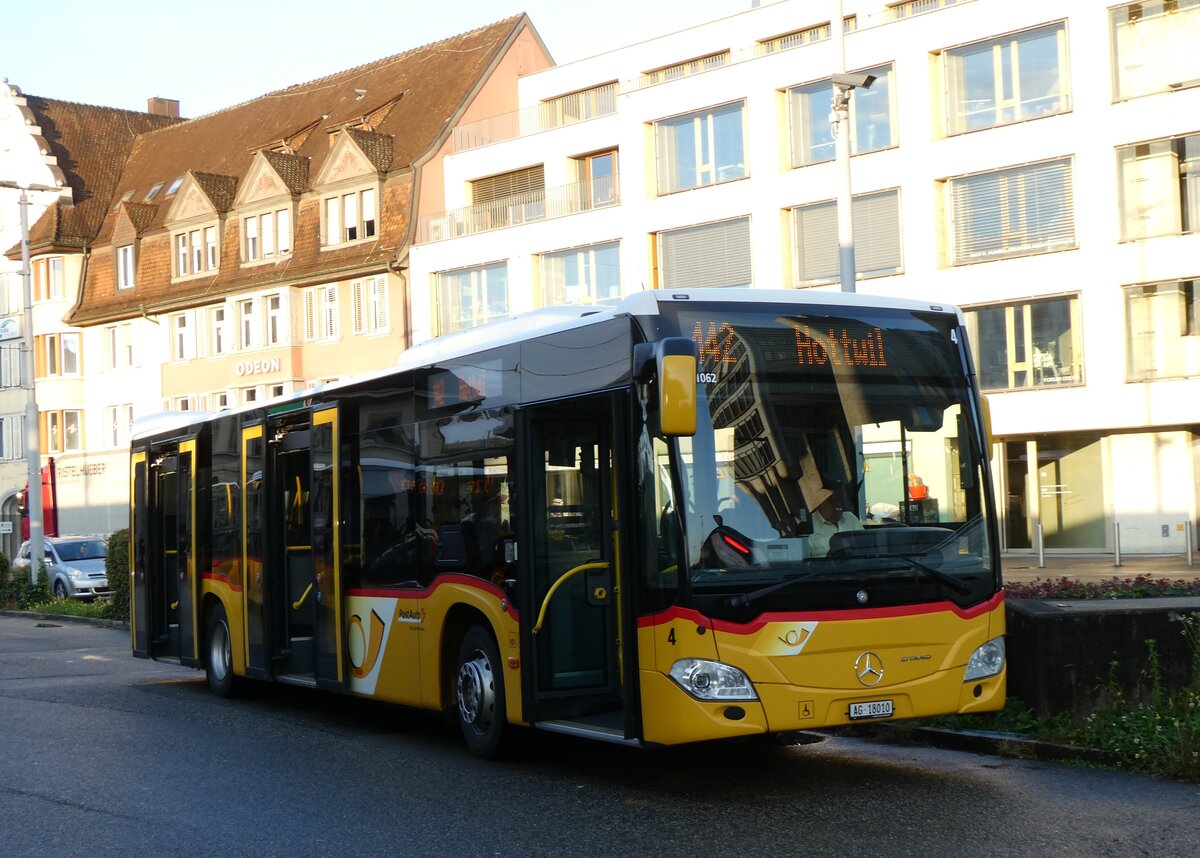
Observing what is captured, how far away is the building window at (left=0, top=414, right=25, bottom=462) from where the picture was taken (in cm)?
6625

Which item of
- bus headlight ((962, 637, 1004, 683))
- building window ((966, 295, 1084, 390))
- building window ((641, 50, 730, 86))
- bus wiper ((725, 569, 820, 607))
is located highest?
building window ((641, 50, 730, 86))

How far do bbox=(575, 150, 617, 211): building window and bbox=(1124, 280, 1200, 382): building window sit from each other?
47.9 feet

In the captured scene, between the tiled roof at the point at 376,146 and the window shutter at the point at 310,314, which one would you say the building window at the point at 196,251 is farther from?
the tiled roof at the point at 376,146

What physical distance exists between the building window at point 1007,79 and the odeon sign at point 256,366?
1000 inches

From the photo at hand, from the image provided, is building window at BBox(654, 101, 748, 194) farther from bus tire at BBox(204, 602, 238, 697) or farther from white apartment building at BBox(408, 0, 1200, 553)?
bus tire at BBox(204, 602, 238, 697)

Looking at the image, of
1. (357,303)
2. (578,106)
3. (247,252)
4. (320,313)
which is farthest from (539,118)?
(247,252)

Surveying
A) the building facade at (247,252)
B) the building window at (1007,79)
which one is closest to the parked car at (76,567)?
the building facade at (247,252)

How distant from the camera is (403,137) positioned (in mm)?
52438

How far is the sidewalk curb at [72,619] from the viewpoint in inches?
1205

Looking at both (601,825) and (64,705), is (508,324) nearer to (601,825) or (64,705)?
(601,825)

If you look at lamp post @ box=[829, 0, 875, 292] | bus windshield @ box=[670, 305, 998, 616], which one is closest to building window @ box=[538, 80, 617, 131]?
lamp post @ box=[829, 0, 875, 292]

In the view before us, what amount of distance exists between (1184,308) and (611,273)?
15224 mm

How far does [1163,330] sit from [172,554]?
23.9 meters

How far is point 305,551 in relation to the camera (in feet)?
48.2
